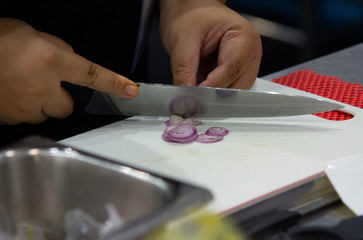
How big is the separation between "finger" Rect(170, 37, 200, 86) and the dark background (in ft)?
4.99

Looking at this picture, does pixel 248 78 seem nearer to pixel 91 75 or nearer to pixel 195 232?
pixel 91 75

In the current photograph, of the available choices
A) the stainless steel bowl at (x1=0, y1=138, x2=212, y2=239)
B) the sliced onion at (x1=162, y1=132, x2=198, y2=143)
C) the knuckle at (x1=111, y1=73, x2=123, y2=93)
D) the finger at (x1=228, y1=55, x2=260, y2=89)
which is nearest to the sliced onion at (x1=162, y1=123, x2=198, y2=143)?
the sliced onion at (x1=162, y1=132, x2=198, y2=143)

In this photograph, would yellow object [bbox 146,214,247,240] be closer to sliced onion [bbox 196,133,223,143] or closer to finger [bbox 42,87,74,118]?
sliced onion [bbox 196,133,223,143]

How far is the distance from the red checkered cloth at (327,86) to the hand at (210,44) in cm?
11

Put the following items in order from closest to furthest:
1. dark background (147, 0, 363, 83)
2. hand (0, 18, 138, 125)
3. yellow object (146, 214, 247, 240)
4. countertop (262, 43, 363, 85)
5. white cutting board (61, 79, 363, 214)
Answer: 1. yellow object (146, 214, 247, 240)
2. white cutting board (61, 79, 363, 214)
3. hand (0, 18, 138, 125)
4. countertop (262, 43, 363, 85)
5. dark background (147, 0, 363, 83)

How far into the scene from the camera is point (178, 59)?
1.08 meters

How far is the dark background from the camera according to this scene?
2.70 metres

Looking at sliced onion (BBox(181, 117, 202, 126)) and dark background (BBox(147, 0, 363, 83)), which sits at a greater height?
→ sliced onion (BBox(181, 117, 202, 126))

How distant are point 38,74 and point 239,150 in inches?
14.7

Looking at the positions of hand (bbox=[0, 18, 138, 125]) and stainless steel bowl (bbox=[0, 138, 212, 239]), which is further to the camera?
hand (bbox=[0, 18, 138, 125])

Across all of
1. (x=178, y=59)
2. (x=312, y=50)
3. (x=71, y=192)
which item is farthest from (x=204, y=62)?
(x=312, y=50)

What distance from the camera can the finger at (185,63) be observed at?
1055 millimetres

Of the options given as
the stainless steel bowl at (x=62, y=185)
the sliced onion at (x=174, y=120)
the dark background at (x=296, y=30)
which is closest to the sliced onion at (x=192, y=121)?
the sliced onion at (x=174, y=120)

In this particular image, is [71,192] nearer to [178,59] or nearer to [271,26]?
[178,59]
